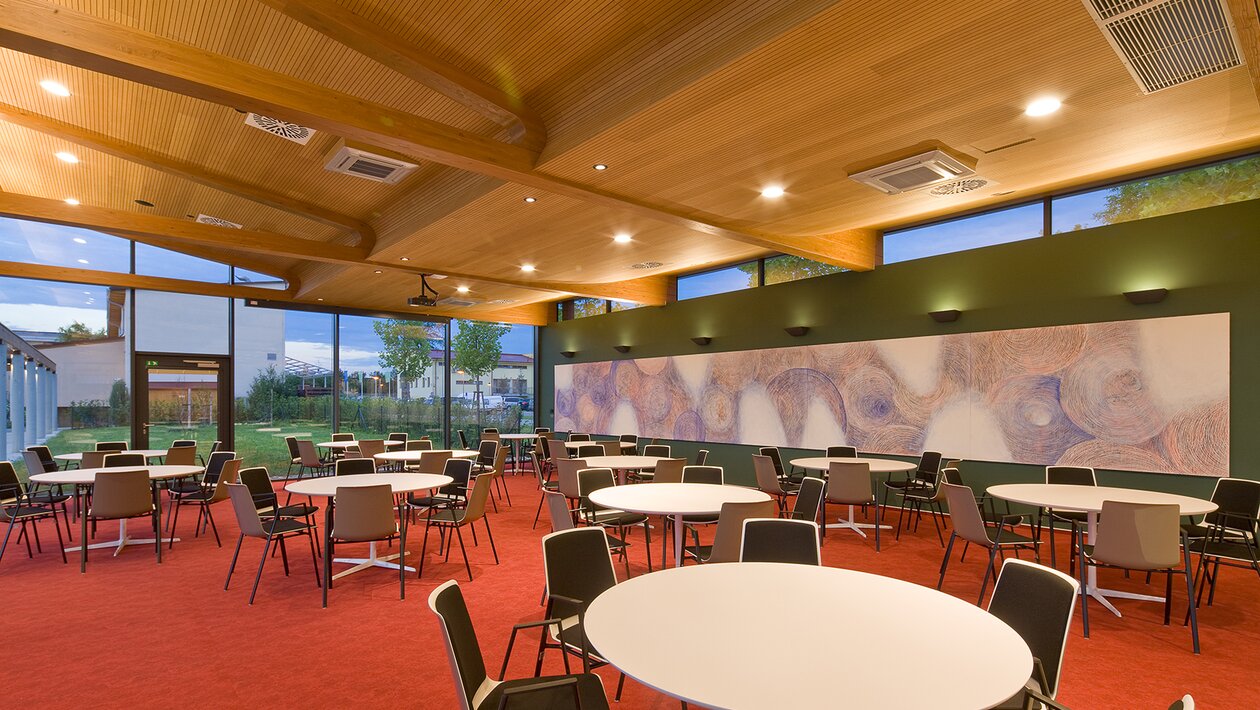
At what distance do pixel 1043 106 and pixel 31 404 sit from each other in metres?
13.2

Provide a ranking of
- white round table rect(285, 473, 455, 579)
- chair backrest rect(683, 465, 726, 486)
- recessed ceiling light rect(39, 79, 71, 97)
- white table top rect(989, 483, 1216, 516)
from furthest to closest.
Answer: chair backrest rect(683, 465, 726, 486)
white round table rect(285, 473, 455, 579)
recessed ceiling light rect(39, 79, 71, 97)
white table top rect(989, 483, 1216, 516)

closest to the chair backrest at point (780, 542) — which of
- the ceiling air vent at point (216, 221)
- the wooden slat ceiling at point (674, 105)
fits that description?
the wooden slat ceiling at point (674, 105)

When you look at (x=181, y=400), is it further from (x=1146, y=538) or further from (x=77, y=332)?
(x=1146, y=538)

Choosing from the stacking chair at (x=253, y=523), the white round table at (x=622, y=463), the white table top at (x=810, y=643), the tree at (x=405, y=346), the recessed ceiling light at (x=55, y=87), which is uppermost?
the recessed ceiling light at (x=55, y=87)

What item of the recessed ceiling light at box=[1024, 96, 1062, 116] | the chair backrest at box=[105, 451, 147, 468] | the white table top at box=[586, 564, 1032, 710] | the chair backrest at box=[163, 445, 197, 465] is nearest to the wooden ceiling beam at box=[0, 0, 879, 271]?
the recessed ceiling light at box=[1024, 96, 1062, 116]

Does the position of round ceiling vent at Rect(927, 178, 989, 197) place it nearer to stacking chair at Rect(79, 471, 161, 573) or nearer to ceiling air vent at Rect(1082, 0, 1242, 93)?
ceiling air vent at Rect(1082, 0, 1242, 93)

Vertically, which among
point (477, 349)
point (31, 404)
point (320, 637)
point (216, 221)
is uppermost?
point (216, 221)

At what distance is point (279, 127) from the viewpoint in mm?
4770

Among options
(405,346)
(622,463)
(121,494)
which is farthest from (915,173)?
(405,346)

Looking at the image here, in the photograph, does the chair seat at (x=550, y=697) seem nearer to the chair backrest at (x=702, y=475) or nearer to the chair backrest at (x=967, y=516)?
the chair backrest at (x=967, y=516)

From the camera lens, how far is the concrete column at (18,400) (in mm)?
9008

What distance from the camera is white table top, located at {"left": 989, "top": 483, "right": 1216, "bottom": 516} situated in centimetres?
425

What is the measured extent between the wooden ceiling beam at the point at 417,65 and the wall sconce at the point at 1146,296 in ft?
20.2

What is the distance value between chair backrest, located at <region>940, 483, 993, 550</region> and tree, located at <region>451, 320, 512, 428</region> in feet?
36.8
